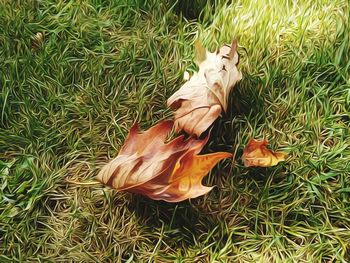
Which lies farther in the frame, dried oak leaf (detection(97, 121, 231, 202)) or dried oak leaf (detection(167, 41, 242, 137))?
dried oak leaf (detection(167, 41, 242, 137))

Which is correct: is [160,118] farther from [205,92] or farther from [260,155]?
[260,155]

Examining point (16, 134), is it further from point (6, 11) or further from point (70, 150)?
point (6, 11)

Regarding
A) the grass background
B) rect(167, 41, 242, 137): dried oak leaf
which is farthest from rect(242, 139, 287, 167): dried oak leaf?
rect(167, 41, 242, 137): dried oak leaf

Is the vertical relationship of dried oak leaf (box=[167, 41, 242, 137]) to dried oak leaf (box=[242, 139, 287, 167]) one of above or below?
above

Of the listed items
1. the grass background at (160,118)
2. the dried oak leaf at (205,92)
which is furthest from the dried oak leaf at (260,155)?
the dried oak leaf at (205,92)

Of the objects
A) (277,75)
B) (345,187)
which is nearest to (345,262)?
(345,187)

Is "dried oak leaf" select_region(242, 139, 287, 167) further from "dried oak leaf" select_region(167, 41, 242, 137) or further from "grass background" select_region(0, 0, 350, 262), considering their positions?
"dried oak leaf" select_region(167, 41, 242, 137)

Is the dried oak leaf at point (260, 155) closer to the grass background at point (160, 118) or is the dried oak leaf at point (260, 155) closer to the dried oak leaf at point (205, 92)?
the grass background at point (160, 118)
